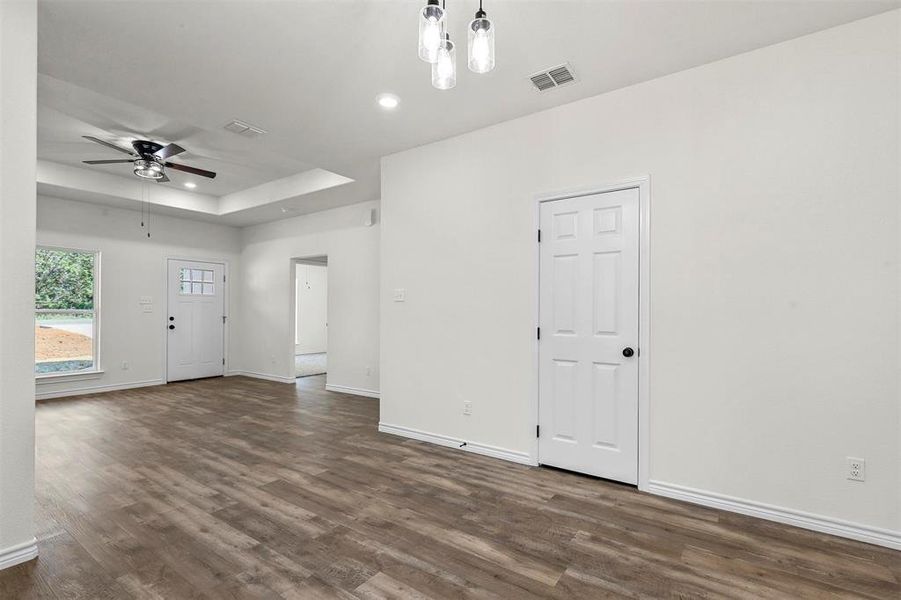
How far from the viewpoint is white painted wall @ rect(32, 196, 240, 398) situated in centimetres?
620

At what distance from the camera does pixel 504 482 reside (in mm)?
3143

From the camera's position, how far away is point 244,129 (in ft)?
12.6

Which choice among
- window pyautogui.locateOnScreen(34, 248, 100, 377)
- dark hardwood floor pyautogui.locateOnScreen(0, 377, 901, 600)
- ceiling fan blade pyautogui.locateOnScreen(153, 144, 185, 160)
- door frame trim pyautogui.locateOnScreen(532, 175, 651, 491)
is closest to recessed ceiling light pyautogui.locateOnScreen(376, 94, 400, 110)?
door frame trim pyautogui.locateOnScreen(532, 175, 651, 491)

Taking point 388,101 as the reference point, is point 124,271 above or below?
below

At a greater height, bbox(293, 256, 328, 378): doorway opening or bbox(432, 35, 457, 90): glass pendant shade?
bbox(432, 35, 457, 90): glass pendant shade

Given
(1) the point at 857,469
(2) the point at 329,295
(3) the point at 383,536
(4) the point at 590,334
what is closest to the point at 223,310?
(2) the point at 329,295

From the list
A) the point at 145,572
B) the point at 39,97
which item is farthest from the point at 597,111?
the point at 39,97

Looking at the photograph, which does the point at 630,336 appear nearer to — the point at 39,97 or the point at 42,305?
the point at 39,97

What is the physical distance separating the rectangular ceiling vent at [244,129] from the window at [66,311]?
445 centimetres

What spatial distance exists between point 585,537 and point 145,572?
7.38 feet

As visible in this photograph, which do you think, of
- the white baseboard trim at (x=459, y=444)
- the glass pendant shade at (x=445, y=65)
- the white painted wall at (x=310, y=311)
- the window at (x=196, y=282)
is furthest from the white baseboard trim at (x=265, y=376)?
Answer: the glass pendant shade at (x=445, y=65)

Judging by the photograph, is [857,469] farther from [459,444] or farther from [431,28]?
[431,28]

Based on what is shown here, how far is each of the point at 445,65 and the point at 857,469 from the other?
3065mm

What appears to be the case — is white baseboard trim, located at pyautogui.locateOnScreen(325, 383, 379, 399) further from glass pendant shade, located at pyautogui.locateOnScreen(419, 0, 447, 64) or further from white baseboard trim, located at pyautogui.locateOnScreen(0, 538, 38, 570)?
glass pendant shade, located at pyautogui.locateOnScreen(419, 0, 447, 64)
